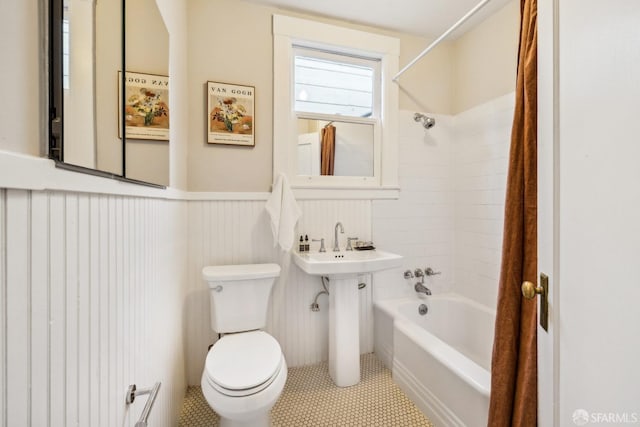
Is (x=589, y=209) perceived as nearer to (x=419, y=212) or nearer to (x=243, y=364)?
(x=243, y=364)

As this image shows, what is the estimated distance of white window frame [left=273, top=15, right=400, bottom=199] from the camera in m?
2.02

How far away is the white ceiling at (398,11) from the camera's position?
1972 millimetres

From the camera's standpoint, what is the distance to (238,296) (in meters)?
1.68

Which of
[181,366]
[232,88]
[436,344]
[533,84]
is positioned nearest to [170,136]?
[232,88]

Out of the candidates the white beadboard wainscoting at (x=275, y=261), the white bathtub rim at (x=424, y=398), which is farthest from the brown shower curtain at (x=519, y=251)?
the white beadboard wainscoting at (x=275, y=261)

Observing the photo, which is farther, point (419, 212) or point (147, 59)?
point (419, 212)

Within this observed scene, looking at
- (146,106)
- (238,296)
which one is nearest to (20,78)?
(146,106)

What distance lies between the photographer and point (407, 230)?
233 centimetres

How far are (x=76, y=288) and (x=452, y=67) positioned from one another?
2.89 meters

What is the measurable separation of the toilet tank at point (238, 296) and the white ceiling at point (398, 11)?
1882mm

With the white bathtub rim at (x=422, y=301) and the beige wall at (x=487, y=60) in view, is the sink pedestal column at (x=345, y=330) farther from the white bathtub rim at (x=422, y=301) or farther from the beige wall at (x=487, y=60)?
the beige wall at (x=487, y=60)

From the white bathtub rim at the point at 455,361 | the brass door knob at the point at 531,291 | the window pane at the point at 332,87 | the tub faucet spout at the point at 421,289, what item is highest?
the window pane at the point at 332,87

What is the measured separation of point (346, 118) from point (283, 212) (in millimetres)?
930

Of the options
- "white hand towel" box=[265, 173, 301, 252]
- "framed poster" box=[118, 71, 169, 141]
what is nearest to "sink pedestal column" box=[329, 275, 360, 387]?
"white hand towel" box=[265, 173, 301, 252]
